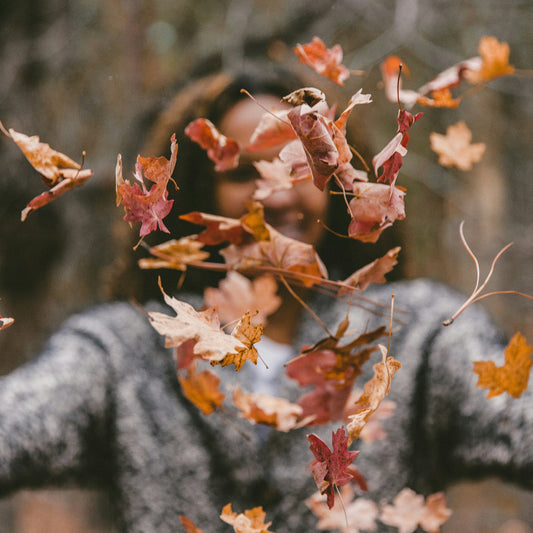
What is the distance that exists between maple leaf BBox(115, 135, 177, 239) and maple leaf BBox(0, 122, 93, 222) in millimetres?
18

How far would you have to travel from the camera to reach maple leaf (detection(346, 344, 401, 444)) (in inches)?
5.1

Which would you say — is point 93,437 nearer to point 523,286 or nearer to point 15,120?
point 15,120

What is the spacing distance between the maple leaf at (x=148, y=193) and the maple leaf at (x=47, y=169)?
2 cm

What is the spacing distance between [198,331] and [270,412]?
10 centimetres

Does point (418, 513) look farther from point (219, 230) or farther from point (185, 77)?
point (185, 77)

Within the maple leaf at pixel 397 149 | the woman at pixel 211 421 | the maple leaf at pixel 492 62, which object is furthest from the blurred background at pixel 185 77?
the maple leaf at pixel 397 149

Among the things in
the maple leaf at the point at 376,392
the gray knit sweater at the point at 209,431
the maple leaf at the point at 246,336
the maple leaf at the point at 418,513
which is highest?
the maple leaf at the point at 246,336

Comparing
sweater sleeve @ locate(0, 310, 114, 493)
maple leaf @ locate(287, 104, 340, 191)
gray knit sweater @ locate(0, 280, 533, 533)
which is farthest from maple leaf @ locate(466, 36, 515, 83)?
sweater sleeve @ locate(0, 310, 114, 493)

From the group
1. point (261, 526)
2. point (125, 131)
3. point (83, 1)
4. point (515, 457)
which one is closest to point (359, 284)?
point (261, 526)

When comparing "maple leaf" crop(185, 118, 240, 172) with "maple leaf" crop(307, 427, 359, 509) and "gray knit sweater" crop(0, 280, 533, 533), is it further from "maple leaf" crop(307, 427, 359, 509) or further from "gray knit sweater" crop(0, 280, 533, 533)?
"gray knit sweater" crop(0, 280, 533, 533)

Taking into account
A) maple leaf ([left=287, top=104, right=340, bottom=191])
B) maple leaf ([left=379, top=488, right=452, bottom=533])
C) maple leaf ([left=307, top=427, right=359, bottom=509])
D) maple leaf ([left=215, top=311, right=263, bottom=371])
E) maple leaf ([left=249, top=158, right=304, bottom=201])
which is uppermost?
maple leaf ([left=287, top=104, right=340, bottom=191])

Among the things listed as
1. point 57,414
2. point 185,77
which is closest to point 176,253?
point 57,414

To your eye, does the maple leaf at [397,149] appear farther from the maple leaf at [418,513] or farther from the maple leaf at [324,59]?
the maple leaf at [418,513]

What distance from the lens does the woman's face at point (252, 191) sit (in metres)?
0.34
